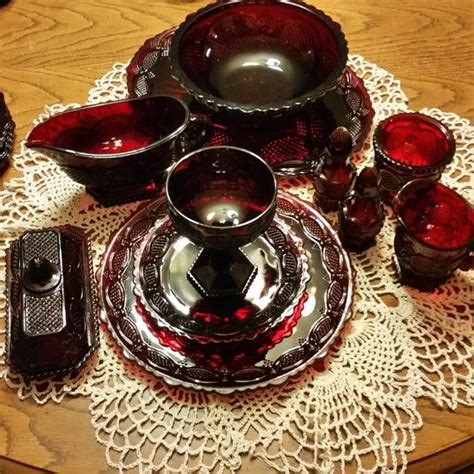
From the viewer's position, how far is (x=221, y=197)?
0.76 meters

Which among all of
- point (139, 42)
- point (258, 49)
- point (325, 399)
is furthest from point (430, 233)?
point (139, 42)

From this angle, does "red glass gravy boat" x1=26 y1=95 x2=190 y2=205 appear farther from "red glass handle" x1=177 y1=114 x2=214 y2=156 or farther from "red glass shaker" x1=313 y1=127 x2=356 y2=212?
"red glass shaker" x1=313 y1=127 x2=356 y2=212

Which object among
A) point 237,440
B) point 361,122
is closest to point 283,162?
point 361,122

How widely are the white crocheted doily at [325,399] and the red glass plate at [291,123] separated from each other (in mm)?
178

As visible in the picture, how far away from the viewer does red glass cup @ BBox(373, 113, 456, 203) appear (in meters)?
0.77

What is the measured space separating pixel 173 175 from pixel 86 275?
15cm

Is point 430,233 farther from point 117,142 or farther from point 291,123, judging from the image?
point 117,142

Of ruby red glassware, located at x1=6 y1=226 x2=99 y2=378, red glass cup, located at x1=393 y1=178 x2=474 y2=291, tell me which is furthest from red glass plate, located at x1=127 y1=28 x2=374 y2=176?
ruby red glassware, located at x1=6 y1=226 x2=99 y2=378

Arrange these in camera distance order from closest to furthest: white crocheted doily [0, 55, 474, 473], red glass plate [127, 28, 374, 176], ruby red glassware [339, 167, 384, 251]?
white crocheted doily [0, 55, 474, 473] < ruby red glassware [339, 167, 384, 251] < red glass plate [127, 28, 374, 176]

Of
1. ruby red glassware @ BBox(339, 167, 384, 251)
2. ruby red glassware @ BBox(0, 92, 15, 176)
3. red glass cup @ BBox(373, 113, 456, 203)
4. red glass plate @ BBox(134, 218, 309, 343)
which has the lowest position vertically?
red glass plate @ BBox(134, 218, 309, 343)

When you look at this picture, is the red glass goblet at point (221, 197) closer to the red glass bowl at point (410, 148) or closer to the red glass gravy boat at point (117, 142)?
the red glass gravy boat at point (117, 142)

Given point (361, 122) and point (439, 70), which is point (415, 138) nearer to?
point (361, 122)

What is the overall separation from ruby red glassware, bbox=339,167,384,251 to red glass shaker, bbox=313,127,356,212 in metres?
0.03

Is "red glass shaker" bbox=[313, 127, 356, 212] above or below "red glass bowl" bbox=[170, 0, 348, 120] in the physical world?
below
